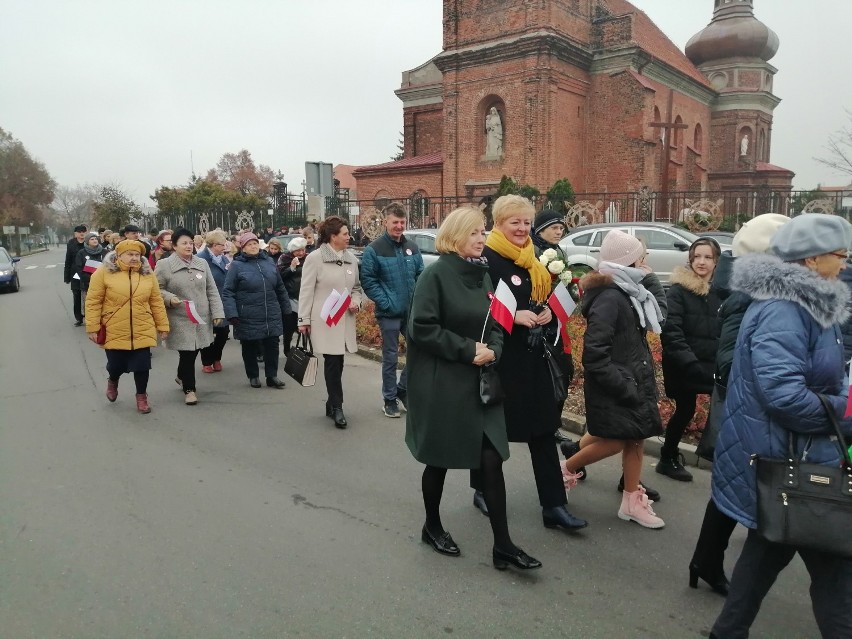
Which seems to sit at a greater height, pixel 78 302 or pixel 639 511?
pixel 78 302

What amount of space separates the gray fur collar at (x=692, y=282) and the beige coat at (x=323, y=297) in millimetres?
3224

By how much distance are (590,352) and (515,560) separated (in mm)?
1286

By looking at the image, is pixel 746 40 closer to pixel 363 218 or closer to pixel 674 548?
pixel 363 218

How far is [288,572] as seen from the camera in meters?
3.68

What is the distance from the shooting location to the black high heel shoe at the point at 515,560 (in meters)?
3.63

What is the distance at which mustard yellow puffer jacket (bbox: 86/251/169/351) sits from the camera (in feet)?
22.2

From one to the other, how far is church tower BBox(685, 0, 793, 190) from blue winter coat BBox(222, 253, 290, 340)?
4139 centimetres

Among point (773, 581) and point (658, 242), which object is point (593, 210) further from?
point (773, 581)

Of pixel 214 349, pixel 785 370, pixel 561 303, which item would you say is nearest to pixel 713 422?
pixel 561 303

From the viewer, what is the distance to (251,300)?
7941 millimetres

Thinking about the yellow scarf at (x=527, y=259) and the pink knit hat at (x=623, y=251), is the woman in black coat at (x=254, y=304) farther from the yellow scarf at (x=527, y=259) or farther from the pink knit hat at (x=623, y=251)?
the pink knit hat at (x=623, y=251)

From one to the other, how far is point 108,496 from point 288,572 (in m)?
1.88

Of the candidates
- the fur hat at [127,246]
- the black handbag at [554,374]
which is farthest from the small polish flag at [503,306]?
Result: the fur hat at [127,246]

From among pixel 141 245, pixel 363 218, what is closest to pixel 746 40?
pixel 363 218
